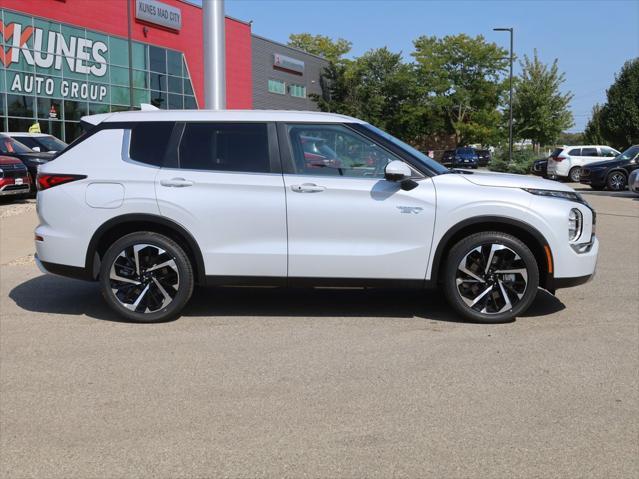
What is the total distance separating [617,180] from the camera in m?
23.2

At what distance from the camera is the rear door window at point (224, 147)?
5.79 m

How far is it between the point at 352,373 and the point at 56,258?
2.88 meters

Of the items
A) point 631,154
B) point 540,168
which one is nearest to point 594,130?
point 540,168

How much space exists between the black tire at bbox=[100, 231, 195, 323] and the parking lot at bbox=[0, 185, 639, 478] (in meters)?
0.16

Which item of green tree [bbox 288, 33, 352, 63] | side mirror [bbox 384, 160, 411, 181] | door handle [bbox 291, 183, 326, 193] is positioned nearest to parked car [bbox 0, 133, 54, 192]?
door handle [bbox 291, 183, 326, 193]

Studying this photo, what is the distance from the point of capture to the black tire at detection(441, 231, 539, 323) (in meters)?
5.59

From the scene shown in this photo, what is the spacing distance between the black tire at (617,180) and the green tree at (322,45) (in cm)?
6892

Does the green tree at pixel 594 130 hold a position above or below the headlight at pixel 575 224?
above

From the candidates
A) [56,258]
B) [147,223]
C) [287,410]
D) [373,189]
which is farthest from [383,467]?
[56,258]

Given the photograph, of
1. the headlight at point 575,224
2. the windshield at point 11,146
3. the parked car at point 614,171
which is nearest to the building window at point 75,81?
the windshield at point 11,146

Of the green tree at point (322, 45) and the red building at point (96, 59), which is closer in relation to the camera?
the red building at point (96, 59)

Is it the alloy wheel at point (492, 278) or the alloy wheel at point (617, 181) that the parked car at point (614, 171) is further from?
the alloy wheel at point (492, 278)

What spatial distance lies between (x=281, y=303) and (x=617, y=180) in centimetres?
1969

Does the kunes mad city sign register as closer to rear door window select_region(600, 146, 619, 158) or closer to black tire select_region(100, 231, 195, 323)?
rear door window select_region(600, 146, 619, 158)
